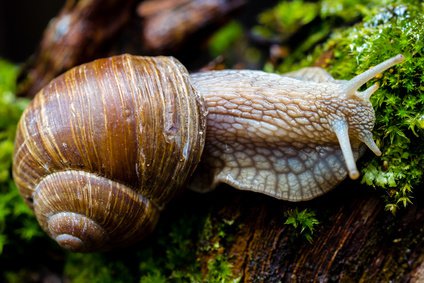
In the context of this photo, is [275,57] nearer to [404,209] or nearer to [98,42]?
[98,42]

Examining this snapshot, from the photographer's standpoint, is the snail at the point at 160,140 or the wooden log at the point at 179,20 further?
the wooden log at the point at 179,20

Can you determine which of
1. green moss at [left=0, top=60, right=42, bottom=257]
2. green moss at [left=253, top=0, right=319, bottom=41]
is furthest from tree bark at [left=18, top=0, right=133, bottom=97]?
green moss at [left=253, top=0, right=319, bottom=41]

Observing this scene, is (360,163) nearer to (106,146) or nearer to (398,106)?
(398,106)

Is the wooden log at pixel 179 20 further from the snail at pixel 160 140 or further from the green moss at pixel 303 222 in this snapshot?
the green moss at pixel 303 222

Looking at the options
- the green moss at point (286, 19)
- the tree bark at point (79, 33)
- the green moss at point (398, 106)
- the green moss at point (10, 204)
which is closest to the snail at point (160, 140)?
the green moss at point (398, 106)

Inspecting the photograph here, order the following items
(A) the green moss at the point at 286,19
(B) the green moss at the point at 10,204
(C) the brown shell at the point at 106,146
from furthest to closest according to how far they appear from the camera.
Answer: (A) the green moss at the point at 286,19 < (B) the green moss at the point at 10,204 < (C) the brown shell at the point at 106,146

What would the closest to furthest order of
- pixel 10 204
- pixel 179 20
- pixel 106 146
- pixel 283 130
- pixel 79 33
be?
pixel 106 146 < pixel 283 130 < pixel 10 204 < pixel 79 33 < pixel 179 20

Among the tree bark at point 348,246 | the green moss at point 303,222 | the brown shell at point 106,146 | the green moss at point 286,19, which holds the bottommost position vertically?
the tree bark at point 348,246

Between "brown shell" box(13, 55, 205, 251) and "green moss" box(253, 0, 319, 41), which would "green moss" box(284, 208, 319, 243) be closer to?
"brown shell" box(13, 55, 205, 251)

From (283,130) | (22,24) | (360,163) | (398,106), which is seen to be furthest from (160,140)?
(22,24)

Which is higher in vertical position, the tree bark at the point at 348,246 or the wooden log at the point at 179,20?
the wooden log at the point at 179,20
